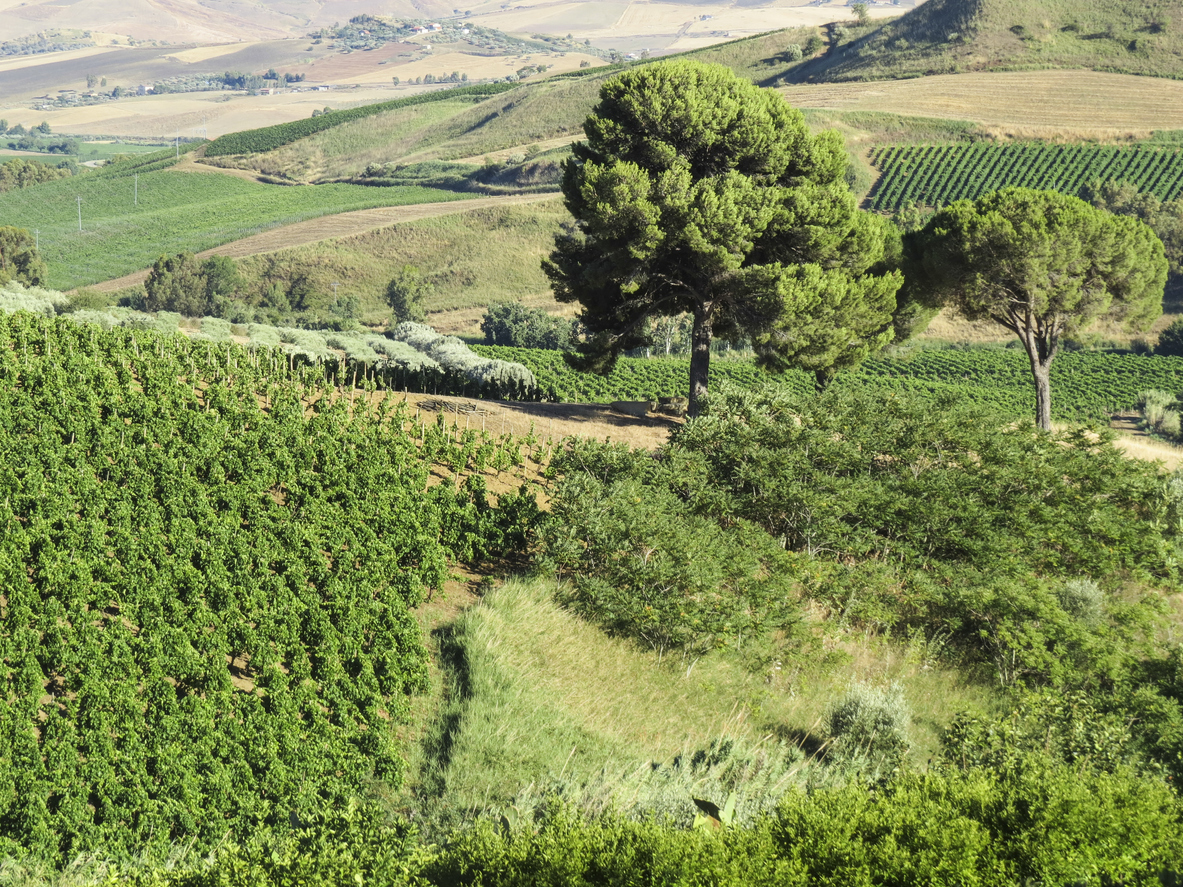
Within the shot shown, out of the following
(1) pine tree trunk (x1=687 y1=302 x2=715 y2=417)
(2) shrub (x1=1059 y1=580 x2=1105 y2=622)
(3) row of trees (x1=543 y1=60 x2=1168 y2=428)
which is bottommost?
(2) shrub (x1=1059 y1=580 x2=1105 y2=622)

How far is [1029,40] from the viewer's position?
129875 mm

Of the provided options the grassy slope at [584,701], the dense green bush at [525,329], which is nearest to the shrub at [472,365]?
the grassy slope at [584,701]

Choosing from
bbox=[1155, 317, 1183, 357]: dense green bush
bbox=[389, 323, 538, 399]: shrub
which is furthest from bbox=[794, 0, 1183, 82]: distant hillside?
bbox=[389, 323, 538, 399]: shrub

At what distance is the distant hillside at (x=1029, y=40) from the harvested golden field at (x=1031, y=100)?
17.4ft

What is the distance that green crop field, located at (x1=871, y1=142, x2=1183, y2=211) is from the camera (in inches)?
3617

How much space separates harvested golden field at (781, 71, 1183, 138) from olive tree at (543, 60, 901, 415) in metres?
94.5

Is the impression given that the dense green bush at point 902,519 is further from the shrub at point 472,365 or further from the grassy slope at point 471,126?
the grassy slope at point 471,126

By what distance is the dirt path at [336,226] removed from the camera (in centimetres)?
9988

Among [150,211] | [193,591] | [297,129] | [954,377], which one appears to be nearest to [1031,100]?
[954,377]

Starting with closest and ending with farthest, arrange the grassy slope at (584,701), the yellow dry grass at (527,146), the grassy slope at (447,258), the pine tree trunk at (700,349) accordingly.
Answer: the grassy slope at (584,701) → the pine tree trunk at (700,349) → the grassy slope at (447,258) → the yellow dry grass at (527,146)

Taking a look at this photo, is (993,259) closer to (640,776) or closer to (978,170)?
(640,776)

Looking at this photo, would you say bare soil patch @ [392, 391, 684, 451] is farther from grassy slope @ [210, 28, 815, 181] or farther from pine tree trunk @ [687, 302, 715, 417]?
grassy slope @ [210, 28, 815, 181]

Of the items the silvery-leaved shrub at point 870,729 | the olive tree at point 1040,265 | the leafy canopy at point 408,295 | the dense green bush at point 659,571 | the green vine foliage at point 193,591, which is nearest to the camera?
the green vine foliage at point 193,591

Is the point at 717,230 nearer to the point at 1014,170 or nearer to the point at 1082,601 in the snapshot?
the point at 1082,601
